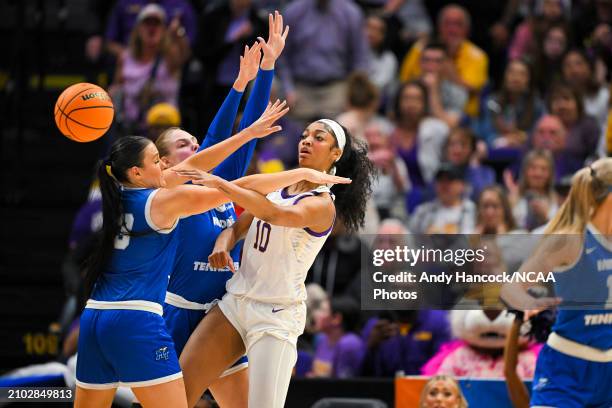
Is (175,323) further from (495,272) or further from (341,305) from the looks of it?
(341,305)

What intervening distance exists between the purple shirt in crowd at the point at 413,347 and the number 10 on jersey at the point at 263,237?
2775mm

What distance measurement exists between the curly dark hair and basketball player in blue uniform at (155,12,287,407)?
0.60 m

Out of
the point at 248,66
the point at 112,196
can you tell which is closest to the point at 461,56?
the point at 248,66

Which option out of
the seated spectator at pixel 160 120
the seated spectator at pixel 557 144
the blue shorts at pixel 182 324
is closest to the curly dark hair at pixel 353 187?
the blue shorts at pixel 182 324

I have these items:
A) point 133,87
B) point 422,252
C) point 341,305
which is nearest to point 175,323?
point 422,252

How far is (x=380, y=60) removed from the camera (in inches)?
510

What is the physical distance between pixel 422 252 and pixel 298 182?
1533 mm

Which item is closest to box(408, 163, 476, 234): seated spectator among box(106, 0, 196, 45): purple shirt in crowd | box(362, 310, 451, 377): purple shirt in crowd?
box(362, 310, 451, 377): purple shirt in crowd

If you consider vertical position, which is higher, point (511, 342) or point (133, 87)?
point (133, 87)

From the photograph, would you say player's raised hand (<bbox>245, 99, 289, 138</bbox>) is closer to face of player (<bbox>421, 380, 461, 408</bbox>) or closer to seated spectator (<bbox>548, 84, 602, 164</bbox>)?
face of player (<bbox>421, 380, 461, 408</bbox>)

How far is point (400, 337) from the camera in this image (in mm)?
9234

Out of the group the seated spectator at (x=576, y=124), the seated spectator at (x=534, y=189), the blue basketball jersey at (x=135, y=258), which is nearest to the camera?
the blue basketball jersey at (x=135, y=258)

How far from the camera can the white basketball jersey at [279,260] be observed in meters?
6.68

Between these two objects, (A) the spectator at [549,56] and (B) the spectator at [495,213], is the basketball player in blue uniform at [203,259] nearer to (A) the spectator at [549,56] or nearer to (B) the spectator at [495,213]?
(B) the spectator at [495,213]
